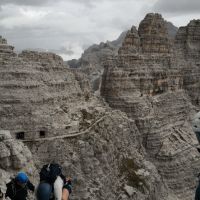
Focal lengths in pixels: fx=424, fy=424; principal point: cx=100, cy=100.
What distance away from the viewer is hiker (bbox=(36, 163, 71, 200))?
15727 millimetres

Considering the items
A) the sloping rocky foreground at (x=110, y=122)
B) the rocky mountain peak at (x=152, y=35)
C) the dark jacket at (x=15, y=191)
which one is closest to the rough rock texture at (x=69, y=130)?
the sloping rocky foreground at (x=110, y=122)

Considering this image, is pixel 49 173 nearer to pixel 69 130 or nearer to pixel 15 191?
pixel 15 191

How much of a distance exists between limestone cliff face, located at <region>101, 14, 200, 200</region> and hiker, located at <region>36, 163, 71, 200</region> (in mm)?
62551

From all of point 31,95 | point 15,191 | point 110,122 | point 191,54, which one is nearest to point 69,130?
point 31,95

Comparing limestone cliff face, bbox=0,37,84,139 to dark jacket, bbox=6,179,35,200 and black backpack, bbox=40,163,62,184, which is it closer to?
dark jacket, bbox=6,179,35,200

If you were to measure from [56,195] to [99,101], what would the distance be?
5801 centimetres

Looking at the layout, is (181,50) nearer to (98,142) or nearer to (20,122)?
(98,142)

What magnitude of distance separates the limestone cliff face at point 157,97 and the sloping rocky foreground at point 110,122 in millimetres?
190

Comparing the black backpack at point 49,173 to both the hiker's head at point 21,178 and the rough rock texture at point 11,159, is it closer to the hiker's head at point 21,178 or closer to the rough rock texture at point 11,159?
the hiker's head at point 21,178

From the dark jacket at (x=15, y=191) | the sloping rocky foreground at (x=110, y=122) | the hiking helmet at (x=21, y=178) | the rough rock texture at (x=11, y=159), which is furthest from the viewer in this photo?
the sloping rocky foreground at (x=110, y=122)

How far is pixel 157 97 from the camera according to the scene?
87.7 meters

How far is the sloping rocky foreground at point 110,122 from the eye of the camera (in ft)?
191

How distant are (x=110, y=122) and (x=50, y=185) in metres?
52.7

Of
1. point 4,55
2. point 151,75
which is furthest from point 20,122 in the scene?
point 151,75
